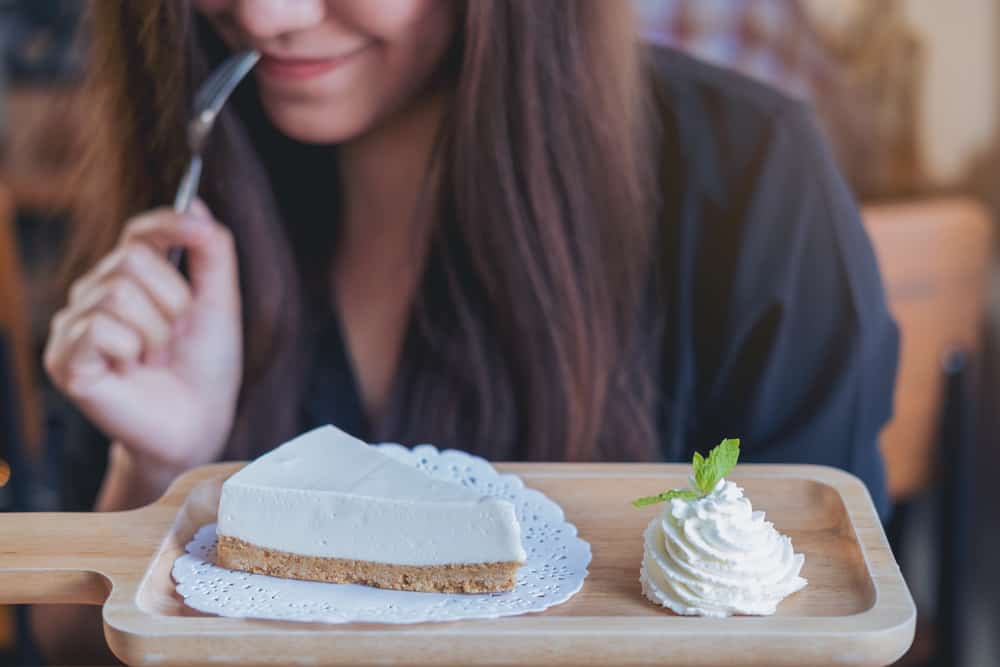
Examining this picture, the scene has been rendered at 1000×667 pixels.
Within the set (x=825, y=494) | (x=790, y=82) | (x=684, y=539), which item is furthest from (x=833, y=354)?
(x=790, y=82)

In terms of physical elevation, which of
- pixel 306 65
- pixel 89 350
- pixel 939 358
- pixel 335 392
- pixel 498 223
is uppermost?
pixel 306 65

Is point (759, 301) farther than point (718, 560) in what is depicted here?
Yes

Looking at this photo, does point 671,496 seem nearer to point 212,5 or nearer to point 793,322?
point 793,322

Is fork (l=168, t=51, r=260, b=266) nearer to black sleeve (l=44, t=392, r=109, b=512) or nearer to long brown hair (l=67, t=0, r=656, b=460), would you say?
long brown hair (l=67, t=0, r=656, b=460)

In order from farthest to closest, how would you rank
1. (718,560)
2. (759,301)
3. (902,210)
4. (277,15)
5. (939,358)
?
(939,358)
(902,210)
(759,301)
(277,15)
(718,560)

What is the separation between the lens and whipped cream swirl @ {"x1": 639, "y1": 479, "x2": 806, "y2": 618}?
2.27ft

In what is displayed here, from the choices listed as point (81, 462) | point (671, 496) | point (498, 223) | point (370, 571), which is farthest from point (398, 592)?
point (81, 462)

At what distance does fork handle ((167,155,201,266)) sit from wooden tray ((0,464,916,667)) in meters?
0.44

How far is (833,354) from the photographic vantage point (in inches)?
48.1

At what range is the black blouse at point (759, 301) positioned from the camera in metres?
1.21

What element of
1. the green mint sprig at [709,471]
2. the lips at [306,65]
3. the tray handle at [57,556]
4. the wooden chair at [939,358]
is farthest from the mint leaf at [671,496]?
the wooden chair at [939,358]

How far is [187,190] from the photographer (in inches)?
49.0

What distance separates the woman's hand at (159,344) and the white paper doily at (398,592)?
367 millimetres

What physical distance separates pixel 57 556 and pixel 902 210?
1440 millimetres
